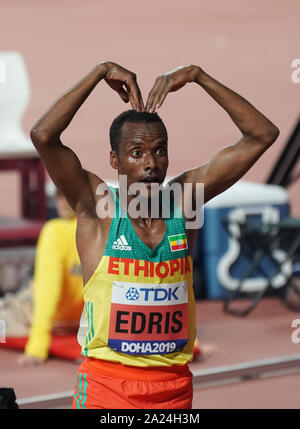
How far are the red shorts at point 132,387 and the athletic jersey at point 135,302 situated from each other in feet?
0.12

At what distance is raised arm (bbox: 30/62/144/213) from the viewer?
325 centimetres

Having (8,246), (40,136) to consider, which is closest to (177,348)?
(40,136)

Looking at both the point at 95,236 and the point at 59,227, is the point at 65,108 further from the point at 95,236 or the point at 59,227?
the point at 59,227

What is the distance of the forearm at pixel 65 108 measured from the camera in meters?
3.25

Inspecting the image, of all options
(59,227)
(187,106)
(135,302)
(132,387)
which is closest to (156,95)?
(135,302)

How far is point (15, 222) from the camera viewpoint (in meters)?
7.99

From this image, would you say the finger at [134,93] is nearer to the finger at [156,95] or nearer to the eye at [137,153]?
the finger at [156,95]

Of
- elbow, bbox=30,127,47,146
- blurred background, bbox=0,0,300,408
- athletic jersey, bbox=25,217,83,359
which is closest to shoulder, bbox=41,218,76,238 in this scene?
athletic jersey, bbox=25,217,83,359

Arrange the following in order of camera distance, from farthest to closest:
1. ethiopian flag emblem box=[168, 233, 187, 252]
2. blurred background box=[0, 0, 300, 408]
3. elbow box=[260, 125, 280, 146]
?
1. blurred background box=[0, 0, 300, 408]
2. elbow box=[260, 125, 280, 146]
3. ethiopian flag emblem box=[168, 233, 187, 252]

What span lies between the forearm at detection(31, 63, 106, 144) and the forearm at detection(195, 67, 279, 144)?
0.39m

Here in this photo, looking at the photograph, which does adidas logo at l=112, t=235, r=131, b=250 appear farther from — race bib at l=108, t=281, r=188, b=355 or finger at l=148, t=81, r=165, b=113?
finger at l=148, t=81, r=165, b=113

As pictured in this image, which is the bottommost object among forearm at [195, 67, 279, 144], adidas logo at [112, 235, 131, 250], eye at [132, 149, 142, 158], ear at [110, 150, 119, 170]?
adidas logo at [112, 235, 131, 250]

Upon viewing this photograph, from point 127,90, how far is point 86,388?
1.05m

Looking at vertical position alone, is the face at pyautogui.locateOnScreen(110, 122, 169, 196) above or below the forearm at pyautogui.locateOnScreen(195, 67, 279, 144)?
below
